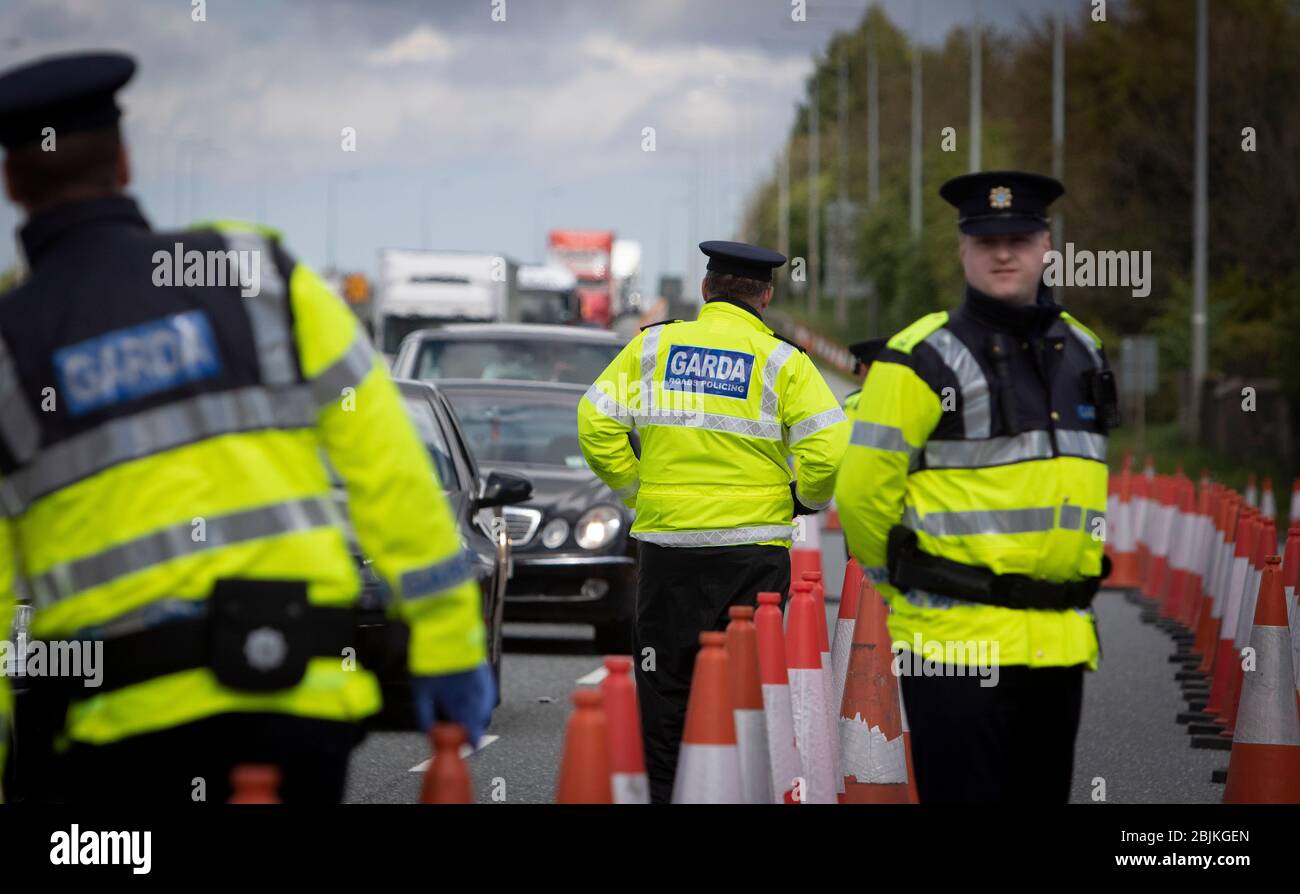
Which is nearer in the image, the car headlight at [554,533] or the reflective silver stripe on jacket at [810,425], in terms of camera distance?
the reflective silver stripe on jacket at [810,425]

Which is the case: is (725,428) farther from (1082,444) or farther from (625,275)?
(625,275)

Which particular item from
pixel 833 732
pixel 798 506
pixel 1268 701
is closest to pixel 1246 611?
pixel 1268 701

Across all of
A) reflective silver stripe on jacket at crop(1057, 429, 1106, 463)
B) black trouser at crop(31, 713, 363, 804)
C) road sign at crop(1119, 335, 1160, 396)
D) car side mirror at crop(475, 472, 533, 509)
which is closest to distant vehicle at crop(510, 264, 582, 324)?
road sign at crop(1119, 335, 1160, 396)

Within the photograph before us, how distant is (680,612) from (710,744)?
2012 millimetres

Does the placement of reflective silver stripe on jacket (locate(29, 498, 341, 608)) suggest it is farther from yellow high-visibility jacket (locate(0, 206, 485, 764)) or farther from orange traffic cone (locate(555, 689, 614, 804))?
orange traffic cone (locate(555, 689, 614, 804))

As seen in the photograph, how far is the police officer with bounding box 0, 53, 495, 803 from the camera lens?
12.0 feet

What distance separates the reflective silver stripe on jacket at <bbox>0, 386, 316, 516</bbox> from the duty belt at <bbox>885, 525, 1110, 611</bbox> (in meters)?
1.88

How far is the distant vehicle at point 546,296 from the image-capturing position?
2394 inches

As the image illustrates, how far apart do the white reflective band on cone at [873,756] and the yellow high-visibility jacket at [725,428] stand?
692 mm

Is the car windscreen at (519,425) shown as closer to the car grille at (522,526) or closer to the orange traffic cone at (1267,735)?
the car grille at (522,526)

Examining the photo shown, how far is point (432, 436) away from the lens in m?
11.3

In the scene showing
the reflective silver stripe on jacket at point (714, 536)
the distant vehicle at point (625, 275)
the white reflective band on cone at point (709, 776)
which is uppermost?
the reflective silver stripe on jacket at point (714, 536)

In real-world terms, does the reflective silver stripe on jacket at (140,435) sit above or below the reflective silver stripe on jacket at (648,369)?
above

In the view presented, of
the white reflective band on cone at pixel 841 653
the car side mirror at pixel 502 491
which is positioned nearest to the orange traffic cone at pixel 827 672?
the white reflective band on cone at pixel 841 653
